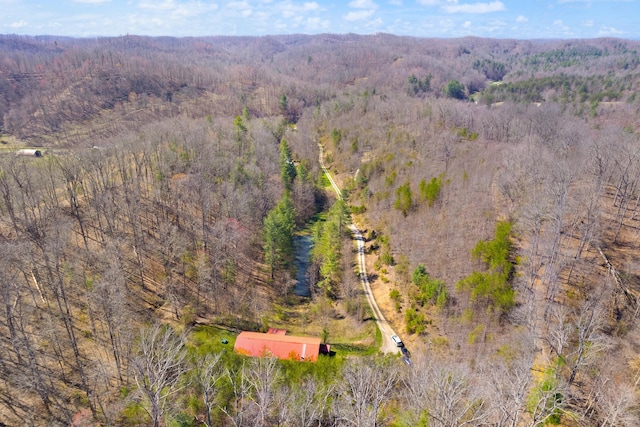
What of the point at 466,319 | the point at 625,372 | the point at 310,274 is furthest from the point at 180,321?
the point at 625,372

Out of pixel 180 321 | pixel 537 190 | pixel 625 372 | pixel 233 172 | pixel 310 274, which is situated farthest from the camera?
pixel 233 172

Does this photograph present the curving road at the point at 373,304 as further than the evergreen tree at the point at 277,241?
No

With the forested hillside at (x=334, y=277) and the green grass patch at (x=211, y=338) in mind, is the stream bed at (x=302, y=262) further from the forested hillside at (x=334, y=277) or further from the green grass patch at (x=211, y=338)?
the green grass patch at (x=211, y=338)

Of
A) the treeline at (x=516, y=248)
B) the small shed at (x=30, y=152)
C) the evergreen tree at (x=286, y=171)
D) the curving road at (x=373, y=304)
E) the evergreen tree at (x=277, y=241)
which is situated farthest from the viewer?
the small shed at (x=30, y=152)

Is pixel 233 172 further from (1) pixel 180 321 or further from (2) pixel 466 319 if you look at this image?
(2) pixel 466 319

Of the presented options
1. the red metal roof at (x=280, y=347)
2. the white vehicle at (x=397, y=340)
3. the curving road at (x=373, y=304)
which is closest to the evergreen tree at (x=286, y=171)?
the curving road at (x=373, y=304)

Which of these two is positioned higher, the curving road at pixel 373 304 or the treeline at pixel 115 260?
the treeline at pixel 115 260

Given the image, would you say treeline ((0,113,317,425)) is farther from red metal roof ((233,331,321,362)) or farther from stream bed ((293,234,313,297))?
red metal roof ((233,331,321,362))
